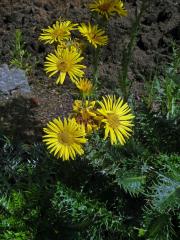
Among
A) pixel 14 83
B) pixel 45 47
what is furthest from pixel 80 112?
pixel 45 47

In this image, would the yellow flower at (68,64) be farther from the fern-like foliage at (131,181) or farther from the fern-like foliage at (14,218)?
the fern-like foliage at (14,218)

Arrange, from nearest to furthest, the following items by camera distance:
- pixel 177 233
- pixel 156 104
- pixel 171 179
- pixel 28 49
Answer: pixel 171 179 < pixel 177 233 < pixel 156 104 < pixel 28 49

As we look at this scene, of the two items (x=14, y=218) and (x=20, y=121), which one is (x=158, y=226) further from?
(x=20, y=121)

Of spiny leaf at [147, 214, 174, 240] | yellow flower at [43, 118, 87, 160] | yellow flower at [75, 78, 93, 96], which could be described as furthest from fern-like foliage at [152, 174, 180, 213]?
yellow flower at [75, 78, 93, 96]

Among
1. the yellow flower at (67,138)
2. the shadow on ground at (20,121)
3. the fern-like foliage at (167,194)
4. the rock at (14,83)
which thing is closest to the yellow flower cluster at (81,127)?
the yellow flower at (67,138)

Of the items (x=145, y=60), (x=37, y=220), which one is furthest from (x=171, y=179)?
(x=145, y=60)

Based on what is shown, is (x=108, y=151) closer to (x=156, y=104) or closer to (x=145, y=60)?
(x=156, y=104)
